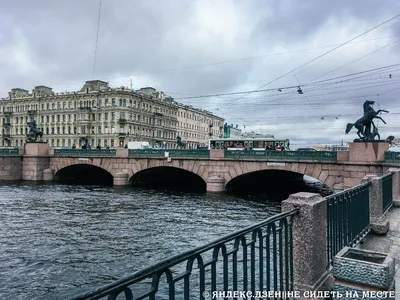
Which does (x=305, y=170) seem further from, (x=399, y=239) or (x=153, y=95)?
(x=153, y=95)

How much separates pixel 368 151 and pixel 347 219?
60.4ft

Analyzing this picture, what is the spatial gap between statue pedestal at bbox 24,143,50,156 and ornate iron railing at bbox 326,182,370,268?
3750cm

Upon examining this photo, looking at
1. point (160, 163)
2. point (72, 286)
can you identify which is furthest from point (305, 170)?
point (72, 286)

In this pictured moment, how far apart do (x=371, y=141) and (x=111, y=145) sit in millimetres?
61122

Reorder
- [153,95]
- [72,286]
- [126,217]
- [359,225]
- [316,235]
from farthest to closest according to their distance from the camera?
[153,95], [126,217], [72,286], [359,225], [316,235]

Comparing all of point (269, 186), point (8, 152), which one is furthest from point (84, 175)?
point (269, 186)

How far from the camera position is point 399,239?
22.2ft

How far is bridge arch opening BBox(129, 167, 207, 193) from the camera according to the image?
1404 inches

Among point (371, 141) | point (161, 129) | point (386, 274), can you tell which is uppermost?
point (161, 129)

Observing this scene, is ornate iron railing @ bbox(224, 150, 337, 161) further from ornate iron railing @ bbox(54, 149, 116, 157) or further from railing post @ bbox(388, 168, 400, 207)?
ornate iron railing @ bbox(54, 149, 116, 157)

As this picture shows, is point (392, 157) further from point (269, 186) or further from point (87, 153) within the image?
point (87, 153)

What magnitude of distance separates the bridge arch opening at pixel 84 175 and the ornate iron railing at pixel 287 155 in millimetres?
16541

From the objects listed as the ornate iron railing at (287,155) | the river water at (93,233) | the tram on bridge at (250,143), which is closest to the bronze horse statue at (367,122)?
the ornate iron railing at (287,155)

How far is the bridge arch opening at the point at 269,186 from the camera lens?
29.8 meters
